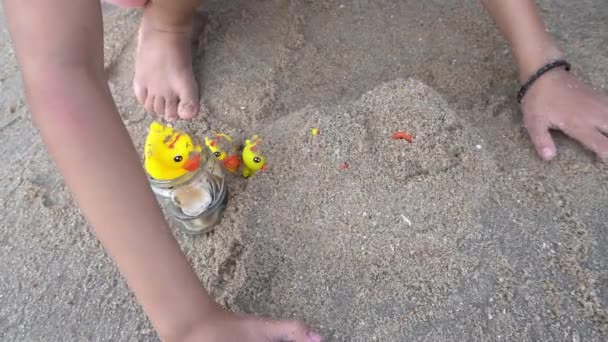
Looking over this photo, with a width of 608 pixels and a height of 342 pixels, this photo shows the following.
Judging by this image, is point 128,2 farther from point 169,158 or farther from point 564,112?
point 564,112

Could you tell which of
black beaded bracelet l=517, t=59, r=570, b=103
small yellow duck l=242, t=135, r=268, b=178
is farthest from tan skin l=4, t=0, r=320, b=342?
black beaded bracelet l=517, t=59, r=570, b=103

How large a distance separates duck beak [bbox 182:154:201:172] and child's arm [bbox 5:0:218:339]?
18 centimetres

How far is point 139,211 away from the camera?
0.97m

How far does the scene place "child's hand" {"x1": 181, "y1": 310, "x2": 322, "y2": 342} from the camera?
0.95 meters

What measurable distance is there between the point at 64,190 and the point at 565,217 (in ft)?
4.05

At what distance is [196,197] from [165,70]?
1.90 ft

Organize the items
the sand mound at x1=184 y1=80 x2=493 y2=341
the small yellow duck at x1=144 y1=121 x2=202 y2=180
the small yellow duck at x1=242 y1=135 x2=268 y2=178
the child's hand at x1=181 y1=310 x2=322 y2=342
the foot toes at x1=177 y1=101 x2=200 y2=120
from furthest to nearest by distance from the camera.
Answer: the foot toes at x1=177 y1=101 x2=200 y2=120
the small yellow duck at x1=242 y1=135 x2=268 y2=178
the small yellow duck at x1=144 y1=121 x2=202 y2=180
the sand mound at x1=184 y1=80 x2=493 y2=341
the child's hand at x1=181 y1=310 x2=322 y2=342

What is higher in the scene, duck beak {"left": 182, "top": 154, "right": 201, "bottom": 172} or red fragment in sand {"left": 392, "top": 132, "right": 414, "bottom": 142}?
red fragment in sand {"left": 392, "top": 132, "right": 414, "bottom": 142}

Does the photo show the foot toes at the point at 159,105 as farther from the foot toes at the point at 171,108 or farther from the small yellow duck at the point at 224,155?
the small yellow duck at the point at 224,155

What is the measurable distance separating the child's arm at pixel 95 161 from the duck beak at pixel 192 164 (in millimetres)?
181

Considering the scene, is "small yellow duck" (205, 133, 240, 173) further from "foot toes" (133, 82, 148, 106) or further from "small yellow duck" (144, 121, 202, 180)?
"foot toes" (133, 82, 148, 106)

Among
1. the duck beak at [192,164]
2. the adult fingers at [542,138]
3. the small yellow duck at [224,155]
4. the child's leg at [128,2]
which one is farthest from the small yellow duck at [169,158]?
the adult fingers at [542,138]

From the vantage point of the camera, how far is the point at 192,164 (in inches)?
45.9

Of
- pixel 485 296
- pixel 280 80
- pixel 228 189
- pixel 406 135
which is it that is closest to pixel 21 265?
pixel 228 189
